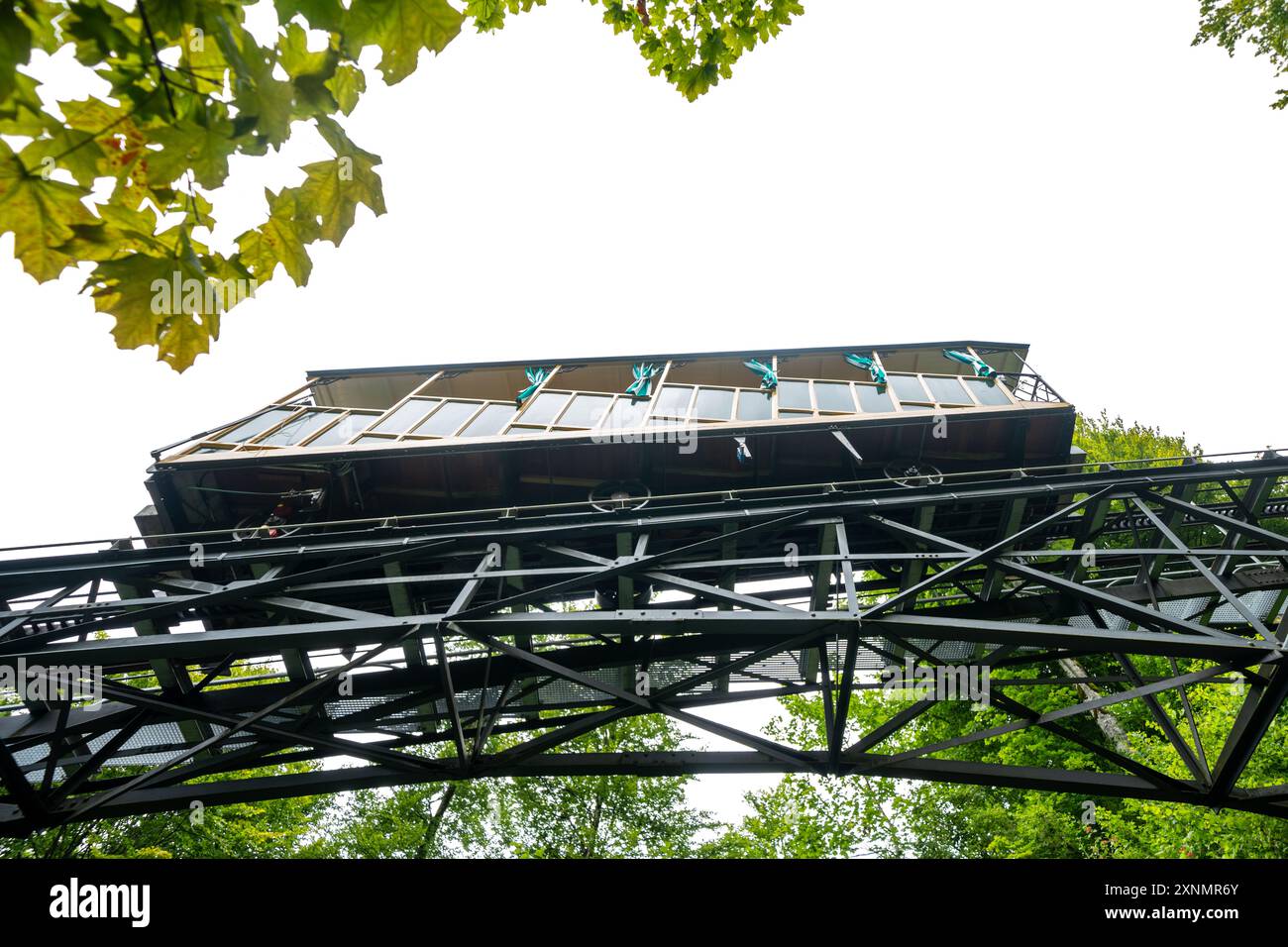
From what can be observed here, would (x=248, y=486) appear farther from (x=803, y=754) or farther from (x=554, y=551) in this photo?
(x=803, y=754)

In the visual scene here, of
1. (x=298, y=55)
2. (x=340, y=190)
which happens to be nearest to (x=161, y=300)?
(x=340, y=190)

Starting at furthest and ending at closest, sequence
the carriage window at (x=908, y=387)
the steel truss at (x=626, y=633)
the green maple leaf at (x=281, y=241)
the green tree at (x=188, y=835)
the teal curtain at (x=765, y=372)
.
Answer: the green tree at (x=188, y=835), the teal curtain at (x=765, y=372), the carriage window at (x=908, y=387), the steel truss at (x=626, y=633), the green maple leaf at (x=281, y=241)

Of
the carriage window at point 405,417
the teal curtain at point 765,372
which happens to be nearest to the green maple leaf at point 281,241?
the carriage window at point 405,417

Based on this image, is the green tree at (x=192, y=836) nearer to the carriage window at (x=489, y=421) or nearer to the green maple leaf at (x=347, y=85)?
the carriage window at (x=489, y=421)

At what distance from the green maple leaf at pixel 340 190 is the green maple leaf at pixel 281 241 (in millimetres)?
37

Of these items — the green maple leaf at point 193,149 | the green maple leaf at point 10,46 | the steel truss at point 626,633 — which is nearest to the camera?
the green maple leaf at point 10,46

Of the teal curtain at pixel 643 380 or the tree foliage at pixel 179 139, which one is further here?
the teal curtain at pixel 643 380

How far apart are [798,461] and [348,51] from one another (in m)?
9.35

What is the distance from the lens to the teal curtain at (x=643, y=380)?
483 inches

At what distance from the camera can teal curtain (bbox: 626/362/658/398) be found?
12.3 meters

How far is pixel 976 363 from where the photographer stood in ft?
41.0

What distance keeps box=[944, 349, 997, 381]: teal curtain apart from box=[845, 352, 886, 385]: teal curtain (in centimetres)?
149

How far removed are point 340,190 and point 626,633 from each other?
16.4ft

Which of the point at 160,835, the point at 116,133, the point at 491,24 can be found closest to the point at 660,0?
the point at 491,24
